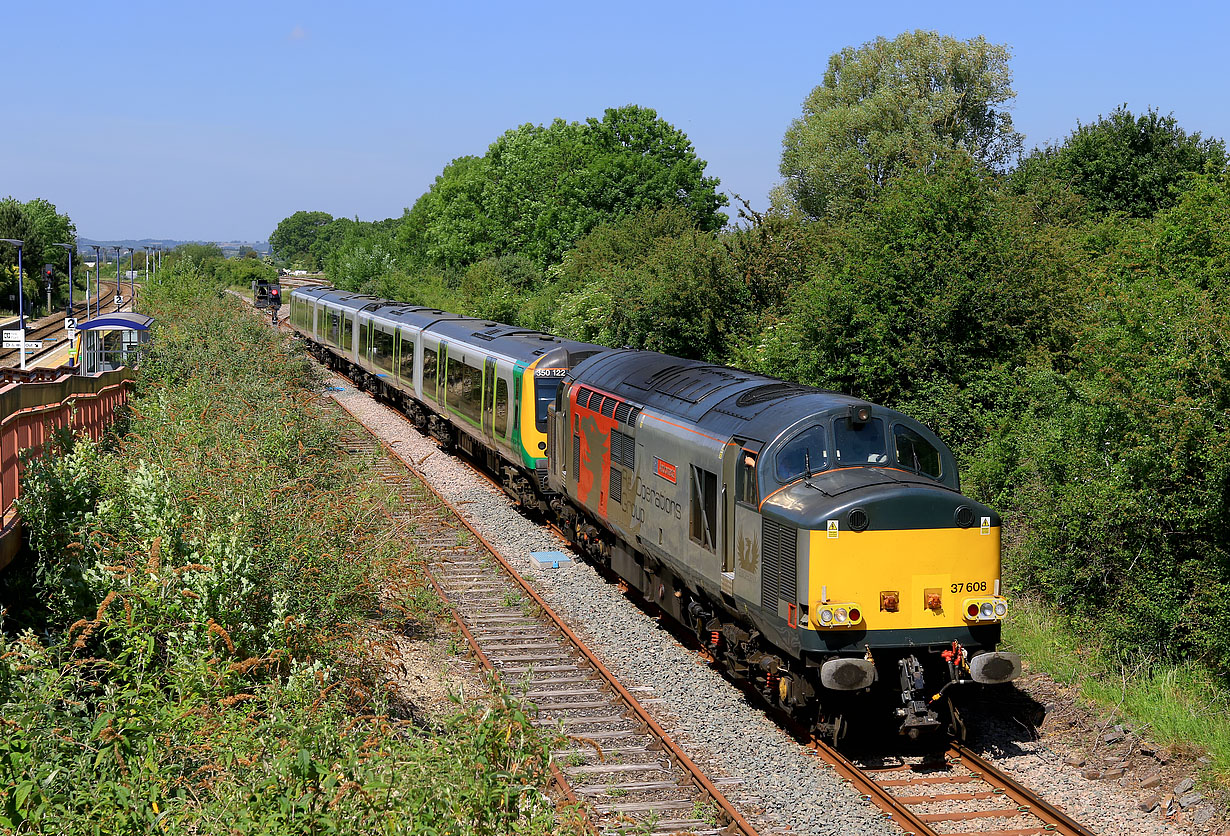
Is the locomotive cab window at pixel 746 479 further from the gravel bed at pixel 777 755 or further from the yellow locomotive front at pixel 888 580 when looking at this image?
the gravel bed at pixel 777 755

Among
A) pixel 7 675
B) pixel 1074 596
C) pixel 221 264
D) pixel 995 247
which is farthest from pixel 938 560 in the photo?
pixel 221 264

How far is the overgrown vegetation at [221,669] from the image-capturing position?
22.3 ft

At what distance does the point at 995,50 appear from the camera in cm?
5197

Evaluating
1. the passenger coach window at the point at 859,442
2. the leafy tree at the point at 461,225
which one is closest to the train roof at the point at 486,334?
the passenger coach window at the point at 859,442

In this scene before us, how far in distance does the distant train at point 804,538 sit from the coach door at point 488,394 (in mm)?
6855

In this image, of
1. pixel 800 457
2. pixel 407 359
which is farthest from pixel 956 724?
pixel 407 359

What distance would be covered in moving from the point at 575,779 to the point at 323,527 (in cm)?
430

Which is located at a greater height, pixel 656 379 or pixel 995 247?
pixel 995 247

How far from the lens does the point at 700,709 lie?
41.0 feet

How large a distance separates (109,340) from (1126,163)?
3715 cm

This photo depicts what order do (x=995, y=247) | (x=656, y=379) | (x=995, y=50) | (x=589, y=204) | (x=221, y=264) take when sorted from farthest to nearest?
→ (x=221, y=264) → (x=589, y=204) → (x=995, y=50) → (x=995, y=247) → (x=656, y=379)

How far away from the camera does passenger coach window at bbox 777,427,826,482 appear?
11352 millimetres

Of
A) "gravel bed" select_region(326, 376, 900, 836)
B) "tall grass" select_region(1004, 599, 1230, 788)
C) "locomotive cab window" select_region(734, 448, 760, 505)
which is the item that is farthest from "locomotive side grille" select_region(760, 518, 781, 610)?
"tall grass" select_region(1004, 599, 1230, 788)

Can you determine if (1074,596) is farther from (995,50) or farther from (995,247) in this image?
(995,50)
